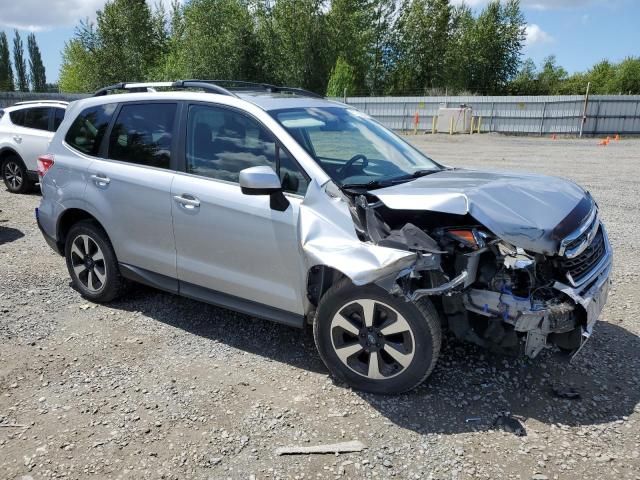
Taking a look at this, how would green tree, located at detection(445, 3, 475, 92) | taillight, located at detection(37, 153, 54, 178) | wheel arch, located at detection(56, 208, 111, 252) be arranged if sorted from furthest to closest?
1. green tree, located at detection(445, 3, 475, 92)
2. taillight, located at detection(37, 153, 54, 178)
3. wheel arch, located at detection(56, 208, 111, 252)

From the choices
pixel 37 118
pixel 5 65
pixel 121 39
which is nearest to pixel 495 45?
pixel 121 39

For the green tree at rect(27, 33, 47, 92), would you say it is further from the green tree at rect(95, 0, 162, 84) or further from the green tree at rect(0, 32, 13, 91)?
the green tree at rect(95, 0, 162, 84)

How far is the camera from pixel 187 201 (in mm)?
3752

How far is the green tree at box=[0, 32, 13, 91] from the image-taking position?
229 ft

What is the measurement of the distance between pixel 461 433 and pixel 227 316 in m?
2.28

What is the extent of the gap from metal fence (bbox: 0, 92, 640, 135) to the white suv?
18.4 m

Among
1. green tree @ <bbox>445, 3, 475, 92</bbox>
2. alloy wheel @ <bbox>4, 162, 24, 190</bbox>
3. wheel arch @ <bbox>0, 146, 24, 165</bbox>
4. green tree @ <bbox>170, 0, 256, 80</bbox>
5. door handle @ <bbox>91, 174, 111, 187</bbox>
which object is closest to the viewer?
door handle @ <bbox>91, 174, 111, 187</bbox>

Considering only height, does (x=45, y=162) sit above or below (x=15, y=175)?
above

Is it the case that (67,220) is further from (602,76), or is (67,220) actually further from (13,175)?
(602,76)

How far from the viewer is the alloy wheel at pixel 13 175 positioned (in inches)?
393

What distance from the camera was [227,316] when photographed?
176 inches

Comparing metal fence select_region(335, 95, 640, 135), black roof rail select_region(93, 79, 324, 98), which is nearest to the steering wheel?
black roof rail select_region(93, 79, 324, 98)

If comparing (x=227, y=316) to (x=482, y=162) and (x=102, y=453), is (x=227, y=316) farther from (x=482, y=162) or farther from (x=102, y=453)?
(x=482, y=162)

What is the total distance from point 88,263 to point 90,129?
1202 millimetres
